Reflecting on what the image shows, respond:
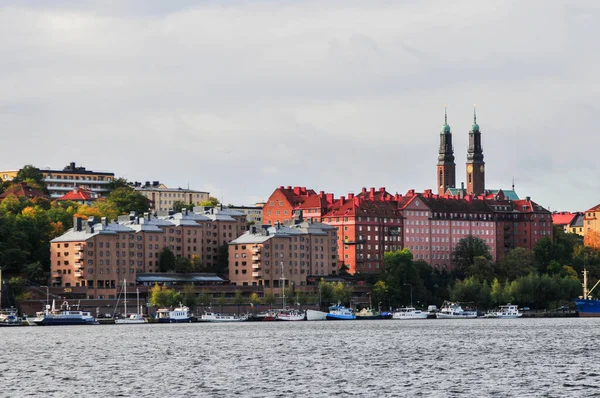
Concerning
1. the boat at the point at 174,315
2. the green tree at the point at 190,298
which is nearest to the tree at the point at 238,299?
the green tree at the point at 190,298

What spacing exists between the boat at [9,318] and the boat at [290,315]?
31.6 m

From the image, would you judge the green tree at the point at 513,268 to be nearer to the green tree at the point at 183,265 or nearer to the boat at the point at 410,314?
the boat at the point at 410,314

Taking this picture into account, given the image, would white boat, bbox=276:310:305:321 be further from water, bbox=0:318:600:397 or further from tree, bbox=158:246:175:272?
water, bbox=0:318:600:397

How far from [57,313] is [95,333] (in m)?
21.4

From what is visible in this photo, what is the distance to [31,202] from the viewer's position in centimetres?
19475

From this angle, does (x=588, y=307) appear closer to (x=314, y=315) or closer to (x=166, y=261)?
(x=314, y=315)

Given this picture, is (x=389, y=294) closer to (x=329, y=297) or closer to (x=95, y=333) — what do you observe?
(x=329, y=297)

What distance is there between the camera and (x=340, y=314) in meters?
166

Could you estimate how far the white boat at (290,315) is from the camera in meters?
163

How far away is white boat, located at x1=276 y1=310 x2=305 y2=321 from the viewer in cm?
16338

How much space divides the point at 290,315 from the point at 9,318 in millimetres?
34348

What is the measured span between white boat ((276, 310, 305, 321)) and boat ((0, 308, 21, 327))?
1243 inches

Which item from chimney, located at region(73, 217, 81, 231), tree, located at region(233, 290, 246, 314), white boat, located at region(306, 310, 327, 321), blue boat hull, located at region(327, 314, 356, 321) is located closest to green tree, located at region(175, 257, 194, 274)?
tree, located at region(233, 290, 246, 314)

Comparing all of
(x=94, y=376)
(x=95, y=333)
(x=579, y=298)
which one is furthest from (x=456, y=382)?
(x=579, y=298)
